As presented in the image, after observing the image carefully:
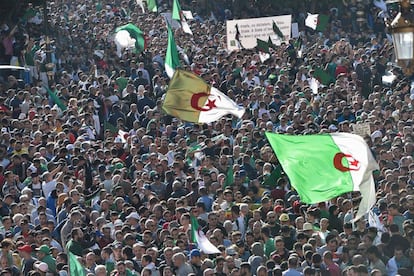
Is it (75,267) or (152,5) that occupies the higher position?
(75,267)

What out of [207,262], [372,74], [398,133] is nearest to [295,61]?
[372,74]

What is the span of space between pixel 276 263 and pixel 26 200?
3.78 meters

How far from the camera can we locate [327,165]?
16469mm

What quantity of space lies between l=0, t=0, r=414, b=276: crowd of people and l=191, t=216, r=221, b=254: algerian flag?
10cm

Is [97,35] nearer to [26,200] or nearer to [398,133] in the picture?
[398,133]

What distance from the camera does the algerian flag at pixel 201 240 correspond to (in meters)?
16.9

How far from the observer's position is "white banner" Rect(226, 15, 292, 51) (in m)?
33.8

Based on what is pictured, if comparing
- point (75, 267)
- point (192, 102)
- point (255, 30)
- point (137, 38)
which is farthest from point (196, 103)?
point (255, 30)

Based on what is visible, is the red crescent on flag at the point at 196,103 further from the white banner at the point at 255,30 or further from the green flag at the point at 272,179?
the white banner at the point at 255,30

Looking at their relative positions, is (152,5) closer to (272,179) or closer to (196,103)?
(196,103)

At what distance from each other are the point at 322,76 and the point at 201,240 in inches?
442

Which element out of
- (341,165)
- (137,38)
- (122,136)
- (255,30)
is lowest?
(122,136)

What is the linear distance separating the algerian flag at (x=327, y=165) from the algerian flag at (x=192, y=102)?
13.6 feet

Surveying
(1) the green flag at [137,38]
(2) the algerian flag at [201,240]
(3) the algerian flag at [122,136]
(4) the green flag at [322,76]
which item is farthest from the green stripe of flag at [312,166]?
(1) the green flag at [137,38]
